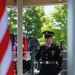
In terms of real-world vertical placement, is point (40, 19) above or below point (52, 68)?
above

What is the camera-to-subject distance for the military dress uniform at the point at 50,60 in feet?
16.0

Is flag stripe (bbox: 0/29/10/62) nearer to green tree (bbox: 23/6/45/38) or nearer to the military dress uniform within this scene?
the military dress uniform

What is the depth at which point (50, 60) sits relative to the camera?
193 inches

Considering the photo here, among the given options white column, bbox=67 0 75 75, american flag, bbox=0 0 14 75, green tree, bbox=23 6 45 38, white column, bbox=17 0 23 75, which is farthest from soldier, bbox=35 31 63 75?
green tree, bbox=23 6 45 38

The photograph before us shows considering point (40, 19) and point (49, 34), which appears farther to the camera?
point (40, 19)

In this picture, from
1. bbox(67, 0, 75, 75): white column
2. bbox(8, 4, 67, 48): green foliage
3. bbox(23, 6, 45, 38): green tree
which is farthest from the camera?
bbox(23, 6, 45, 38): green tree

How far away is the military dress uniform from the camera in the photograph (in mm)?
4875

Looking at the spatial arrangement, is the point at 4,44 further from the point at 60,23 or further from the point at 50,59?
the point at 60,23

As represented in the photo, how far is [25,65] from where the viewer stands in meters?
7.64

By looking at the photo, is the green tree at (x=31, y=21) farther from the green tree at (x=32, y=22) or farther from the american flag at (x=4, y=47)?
the american flag at (x=4, y=47)

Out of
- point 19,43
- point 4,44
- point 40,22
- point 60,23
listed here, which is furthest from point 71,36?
point 40,22

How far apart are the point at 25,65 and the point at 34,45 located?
5.86 feet

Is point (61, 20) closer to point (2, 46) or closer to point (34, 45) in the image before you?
point (34, 45)

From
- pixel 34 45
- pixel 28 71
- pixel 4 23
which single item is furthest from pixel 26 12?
pixel 4 23
